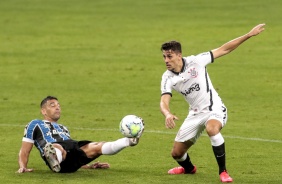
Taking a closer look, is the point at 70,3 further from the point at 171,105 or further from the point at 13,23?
the point at 171,105

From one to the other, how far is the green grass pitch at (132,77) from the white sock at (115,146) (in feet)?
1.50

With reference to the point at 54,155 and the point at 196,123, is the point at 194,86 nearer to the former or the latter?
the point at 196,123

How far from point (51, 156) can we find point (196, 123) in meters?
2.56

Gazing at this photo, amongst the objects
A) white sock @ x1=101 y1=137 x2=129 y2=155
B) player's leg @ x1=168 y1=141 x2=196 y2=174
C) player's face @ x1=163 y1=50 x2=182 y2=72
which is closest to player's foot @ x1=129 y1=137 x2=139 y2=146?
white sock @ x1=101 y1=137 x2=129 y2=155

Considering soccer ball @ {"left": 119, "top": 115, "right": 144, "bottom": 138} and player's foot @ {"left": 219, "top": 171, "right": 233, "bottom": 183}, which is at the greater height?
soccer ball @ {"left": 119, "top": 115, "right": 144, "bottom": 138}

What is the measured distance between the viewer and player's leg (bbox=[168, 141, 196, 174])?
17.3m

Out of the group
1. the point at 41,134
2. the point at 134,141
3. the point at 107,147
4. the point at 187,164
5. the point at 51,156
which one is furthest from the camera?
the point at 41,134

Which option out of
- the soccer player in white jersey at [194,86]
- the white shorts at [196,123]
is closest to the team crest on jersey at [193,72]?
the soccer player in white jersey at [194,86]

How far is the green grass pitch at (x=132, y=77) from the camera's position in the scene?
18.5m

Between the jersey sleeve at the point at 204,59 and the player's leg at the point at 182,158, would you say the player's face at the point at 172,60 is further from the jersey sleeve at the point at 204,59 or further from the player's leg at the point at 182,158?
the player's leg at the point at 182,158

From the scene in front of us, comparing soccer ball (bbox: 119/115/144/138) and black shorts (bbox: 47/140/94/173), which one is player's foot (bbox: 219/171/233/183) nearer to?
soccer ball (bbox: 119/115/144/138)

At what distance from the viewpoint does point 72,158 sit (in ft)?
57.0

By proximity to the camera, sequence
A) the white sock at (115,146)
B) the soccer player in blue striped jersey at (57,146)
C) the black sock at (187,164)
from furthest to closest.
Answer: the black sock at (187,164)
the soccer player in blue striped jersey at (57,146)
the white sock at (115,146)

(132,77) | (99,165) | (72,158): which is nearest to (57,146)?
(72,158)
